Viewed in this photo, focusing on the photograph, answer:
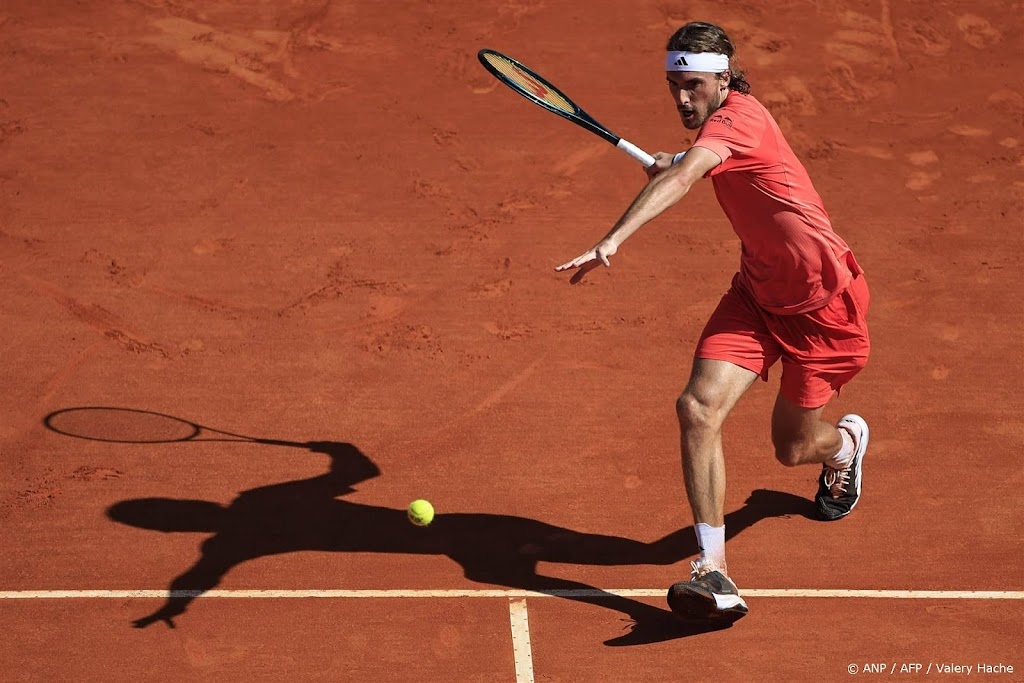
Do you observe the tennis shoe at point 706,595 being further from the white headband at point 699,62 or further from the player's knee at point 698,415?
the white headband at point 699,62

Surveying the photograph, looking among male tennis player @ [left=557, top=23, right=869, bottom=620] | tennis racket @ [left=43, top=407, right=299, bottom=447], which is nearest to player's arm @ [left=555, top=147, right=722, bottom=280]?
male tennis player @ [left=557, top=23, right=869, bottom=620]

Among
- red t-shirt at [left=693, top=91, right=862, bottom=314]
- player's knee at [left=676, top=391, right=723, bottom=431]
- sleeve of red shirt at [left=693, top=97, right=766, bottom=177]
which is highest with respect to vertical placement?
sleeve of red shirt at [left=693, top=97, right=766, bottom=177]

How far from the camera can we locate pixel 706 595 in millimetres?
5191

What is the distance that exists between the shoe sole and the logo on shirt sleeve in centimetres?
185

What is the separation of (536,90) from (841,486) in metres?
2.54

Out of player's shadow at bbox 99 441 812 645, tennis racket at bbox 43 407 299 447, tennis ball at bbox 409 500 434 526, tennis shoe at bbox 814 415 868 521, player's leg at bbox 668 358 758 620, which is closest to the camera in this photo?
player's leg at bbox 668 358 758 620

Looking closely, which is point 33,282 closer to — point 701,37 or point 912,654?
point 701,37

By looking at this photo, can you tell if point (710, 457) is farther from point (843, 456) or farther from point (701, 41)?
point (701, 41)

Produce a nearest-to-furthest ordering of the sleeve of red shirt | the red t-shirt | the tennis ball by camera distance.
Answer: the sleeve of red shirt → the red t-shirt → the tennis ball

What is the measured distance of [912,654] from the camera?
5352 mm

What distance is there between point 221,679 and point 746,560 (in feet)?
Answer: 7.81

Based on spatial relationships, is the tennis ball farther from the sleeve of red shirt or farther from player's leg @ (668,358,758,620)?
the sleeve of red shirt

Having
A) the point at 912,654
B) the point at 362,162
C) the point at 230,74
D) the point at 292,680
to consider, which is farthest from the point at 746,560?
the point at 230,74

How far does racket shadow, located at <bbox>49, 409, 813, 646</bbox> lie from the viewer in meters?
5.76
